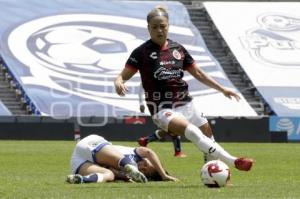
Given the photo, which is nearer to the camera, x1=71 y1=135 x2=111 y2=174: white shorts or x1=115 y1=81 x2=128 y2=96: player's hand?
x1=115 y1=81 x2=128 y2=96: player's hand

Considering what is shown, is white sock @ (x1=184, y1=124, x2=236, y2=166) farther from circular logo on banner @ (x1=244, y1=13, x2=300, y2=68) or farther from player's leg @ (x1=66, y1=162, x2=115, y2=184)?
circular logo on banner @ (x1=244, y1=13, x2=300, y2=68)

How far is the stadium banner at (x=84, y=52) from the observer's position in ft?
150

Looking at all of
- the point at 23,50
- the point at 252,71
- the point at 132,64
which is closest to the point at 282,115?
the point at 252,71

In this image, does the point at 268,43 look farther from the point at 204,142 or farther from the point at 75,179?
the point at 204,142

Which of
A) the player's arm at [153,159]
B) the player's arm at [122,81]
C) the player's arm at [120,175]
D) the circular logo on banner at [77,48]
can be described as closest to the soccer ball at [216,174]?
the player's arm at [153,159]

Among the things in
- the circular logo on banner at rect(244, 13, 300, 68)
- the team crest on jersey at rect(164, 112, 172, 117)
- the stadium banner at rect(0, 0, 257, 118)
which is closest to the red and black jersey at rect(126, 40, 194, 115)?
the team crest on jersey at rect(164, 112, 172, 117)

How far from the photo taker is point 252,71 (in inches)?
1950

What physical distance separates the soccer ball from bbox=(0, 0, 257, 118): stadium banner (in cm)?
3193

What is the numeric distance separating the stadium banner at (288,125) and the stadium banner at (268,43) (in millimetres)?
3917

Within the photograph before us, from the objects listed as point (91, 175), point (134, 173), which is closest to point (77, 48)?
point (91, 175)

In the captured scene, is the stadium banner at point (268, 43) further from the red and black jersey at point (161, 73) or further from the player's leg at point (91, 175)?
the player's leg at point (91, 175)

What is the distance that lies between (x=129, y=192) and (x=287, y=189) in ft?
6.78

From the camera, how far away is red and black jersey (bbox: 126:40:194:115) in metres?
12.7

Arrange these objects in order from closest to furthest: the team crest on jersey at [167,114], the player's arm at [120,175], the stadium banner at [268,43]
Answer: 1. the team crest on jersey at [167,114]
2. the player's arm at [120,175]
3. the stadium banner at [268,43]
